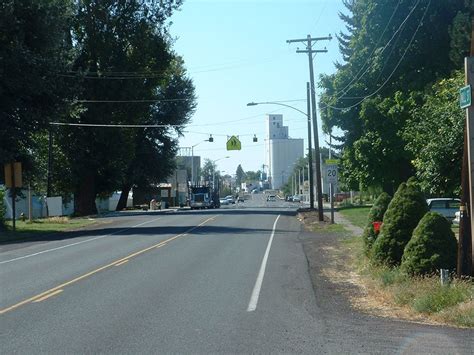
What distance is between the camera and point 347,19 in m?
63.3

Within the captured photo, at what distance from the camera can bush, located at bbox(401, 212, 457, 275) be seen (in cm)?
1267

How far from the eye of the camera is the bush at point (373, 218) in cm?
1783

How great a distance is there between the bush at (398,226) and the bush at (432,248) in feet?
6.11

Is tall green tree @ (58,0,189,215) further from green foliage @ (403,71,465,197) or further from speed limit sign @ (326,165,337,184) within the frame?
green foliage @ (403,71,465,197)

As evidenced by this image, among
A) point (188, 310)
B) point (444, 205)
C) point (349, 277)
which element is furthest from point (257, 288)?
point (444, 205)

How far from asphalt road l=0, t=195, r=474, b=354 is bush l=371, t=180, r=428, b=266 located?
1578 mm

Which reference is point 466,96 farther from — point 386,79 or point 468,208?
point 386,79

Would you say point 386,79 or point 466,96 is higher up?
point 386,79

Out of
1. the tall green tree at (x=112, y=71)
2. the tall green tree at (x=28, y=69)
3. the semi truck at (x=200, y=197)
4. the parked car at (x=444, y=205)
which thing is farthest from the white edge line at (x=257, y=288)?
the semi truck at (x=200, y=197)

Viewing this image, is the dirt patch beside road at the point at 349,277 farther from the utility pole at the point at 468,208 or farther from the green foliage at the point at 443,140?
the green foliage at the point at 443,140

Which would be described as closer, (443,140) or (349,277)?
(349,277)

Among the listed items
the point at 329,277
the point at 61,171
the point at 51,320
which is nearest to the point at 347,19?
the point at 61,171

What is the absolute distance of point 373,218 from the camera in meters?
19.2

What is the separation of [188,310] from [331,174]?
2616cm
